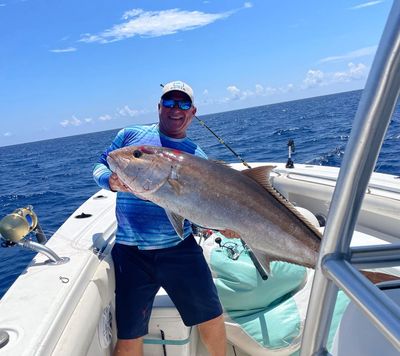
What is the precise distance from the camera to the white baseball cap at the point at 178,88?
263 centimetres

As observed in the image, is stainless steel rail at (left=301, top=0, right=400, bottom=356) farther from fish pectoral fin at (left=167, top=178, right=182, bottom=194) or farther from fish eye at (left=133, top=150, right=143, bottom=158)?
fish eye at (left=133, top=150, right=143, bottom=158)

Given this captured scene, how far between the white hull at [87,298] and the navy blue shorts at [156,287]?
0.56 feet

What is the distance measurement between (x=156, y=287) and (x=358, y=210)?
1.95 meters

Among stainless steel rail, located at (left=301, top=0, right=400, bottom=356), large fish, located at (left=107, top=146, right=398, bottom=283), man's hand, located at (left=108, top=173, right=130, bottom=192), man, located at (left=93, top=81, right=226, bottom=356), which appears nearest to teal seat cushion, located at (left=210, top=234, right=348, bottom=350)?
man, located at (left=93, top=81, right=226, bottom=356)

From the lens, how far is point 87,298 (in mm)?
2289

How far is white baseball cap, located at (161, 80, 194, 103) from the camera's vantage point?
2627 millimetres

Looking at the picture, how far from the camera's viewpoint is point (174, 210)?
215 cm

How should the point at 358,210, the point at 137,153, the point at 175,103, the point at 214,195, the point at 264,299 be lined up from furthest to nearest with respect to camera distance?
the point at 264,299
the point at 175,103
the point at 137,153
the point at 214,195
the point at 358,210

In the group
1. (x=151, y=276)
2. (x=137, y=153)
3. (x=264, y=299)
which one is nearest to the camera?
(x=137, y=153)

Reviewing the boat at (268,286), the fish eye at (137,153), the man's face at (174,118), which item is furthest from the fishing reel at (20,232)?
the man's face at (174,118)

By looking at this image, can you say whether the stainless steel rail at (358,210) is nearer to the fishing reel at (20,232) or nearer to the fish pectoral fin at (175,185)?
the fish pectoral fin at (175,185)

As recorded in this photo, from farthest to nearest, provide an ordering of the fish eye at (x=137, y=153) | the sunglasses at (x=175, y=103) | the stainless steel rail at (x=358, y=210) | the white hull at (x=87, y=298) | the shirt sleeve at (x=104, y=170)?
the sunglasses at (x=175, y=103) < the shirt sleeve at (x=104, y=170) < the fish eye at (x=137, y=153) < the white hull at (x=87, y=298) < the stainless steel rail at (x=358, y=210)

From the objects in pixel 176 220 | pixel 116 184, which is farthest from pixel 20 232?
pixel 176 220

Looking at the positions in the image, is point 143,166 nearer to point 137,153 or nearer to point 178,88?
point 137,153
